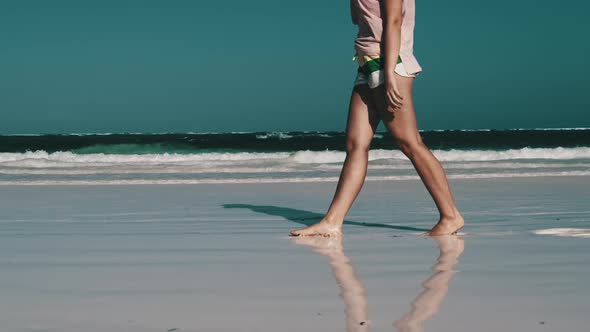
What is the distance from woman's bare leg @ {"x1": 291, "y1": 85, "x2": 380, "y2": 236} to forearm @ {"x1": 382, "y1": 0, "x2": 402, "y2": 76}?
0.27 metres

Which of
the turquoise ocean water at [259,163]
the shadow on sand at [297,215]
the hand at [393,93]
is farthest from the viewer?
the turquoise ocean water at [259,163]

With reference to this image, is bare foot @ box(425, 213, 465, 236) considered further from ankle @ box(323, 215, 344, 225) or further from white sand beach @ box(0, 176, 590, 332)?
ankle @ box(323, 215, 344, 225)

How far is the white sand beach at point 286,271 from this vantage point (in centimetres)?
223

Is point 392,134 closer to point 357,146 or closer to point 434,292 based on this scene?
point 357,146

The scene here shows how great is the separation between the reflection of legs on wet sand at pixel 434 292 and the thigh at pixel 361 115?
0.80 m

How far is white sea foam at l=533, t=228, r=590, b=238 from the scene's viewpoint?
412 cm

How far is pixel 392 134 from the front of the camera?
4.22 m

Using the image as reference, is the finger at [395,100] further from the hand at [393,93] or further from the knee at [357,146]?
the knee at [357,146]

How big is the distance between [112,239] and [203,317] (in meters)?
2.03

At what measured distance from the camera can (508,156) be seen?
20938 millimetres

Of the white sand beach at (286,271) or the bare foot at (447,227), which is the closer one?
the white sand beach at (286,271)

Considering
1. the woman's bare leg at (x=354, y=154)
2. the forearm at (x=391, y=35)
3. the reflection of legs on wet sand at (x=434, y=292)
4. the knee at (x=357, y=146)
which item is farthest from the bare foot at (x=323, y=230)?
the forearm at (x=391, y=35)

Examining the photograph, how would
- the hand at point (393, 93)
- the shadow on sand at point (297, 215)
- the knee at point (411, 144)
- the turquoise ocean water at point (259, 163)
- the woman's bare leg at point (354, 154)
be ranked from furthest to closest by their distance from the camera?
1. the turquoise ocean water at point (259, 163)
2. the shadow on sand at point (297, 215)
3. the woman's bare leg at point (354, 154)
4. the knee at point (411, 144)
5. the hand at point (393, 93)

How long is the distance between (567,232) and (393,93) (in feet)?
4.02
